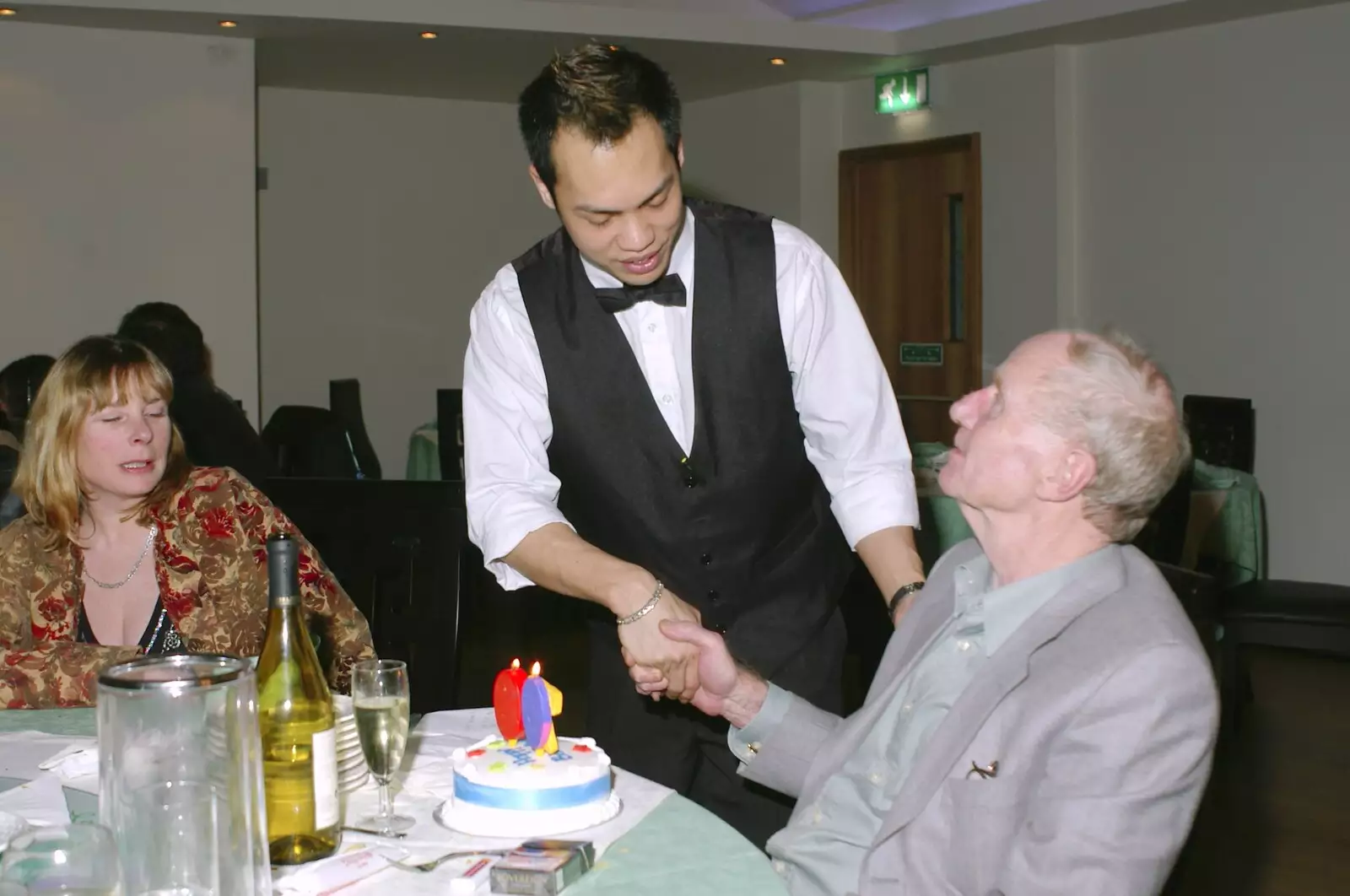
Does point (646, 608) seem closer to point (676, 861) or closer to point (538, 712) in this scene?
point (538, 712)

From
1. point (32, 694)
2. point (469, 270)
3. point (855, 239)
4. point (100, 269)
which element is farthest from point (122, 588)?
point (469, 270)

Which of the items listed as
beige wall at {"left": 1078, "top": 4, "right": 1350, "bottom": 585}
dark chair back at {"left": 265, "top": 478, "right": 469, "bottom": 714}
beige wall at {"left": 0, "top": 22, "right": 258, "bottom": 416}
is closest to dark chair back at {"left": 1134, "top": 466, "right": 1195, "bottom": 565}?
beige wall at {"left": 1078, "top": 4, "right": 1350, "bottom": 585}

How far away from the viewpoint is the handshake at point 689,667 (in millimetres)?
1804

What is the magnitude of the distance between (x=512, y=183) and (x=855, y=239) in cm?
243

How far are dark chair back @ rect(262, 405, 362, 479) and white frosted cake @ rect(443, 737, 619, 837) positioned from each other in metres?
3.87

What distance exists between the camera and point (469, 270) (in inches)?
368

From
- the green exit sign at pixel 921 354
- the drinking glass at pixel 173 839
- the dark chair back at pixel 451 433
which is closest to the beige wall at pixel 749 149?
the green exit sign at pixel 921 354

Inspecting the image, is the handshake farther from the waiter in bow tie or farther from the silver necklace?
the silver necklace

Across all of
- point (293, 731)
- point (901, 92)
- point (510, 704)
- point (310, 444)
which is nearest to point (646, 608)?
point (510, 704)

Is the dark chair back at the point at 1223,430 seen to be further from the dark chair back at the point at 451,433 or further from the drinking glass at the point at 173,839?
the drinking glass at the point at 173,839

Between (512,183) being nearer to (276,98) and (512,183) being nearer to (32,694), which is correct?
(276,98)

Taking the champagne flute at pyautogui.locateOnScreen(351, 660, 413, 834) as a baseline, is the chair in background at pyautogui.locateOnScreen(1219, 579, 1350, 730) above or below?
below

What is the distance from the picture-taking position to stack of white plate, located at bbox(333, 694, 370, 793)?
155cm

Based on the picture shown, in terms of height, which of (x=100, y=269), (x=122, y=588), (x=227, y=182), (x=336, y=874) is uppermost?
(x=227, y=182)
